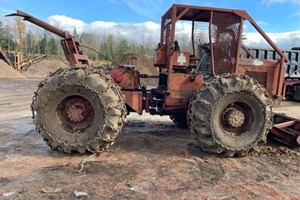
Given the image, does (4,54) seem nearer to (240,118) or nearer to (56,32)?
(56,32)

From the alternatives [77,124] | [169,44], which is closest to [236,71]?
[169,44]

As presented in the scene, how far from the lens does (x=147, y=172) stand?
17.1 ft

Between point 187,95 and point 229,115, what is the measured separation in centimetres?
92

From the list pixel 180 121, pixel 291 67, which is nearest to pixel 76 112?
pixel 180 121

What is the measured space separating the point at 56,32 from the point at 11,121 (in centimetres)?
385

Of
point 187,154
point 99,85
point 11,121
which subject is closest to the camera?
point 99,85

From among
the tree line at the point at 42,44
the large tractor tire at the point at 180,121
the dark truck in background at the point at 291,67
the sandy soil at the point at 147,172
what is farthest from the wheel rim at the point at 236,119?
the tree line at the point at 42,44

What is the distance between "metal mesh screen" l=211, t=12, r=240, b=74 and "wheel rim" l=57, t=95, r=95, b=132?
2.56 meters

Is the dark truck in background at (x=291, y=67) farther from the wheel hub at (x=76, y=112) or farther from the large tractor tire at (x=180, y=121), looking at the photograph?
the wheel hub at (x=76, y=112)

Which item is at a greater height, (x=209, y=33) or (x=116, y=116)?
(x=209, y=33)

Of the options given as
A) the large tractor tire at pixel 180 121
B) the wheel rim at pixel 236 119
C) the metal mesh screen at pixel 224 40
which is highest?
the metal mesh screen at pixel 224 40

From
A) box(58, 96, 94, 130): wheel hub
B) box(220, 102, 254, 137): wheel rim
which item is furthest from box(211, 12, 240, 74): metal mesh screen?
box(58, 96, 94, 130): wheel hub

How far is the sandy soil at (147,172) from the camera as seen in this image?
4.45m

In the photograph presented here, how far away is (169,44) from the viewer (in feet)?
21.7
